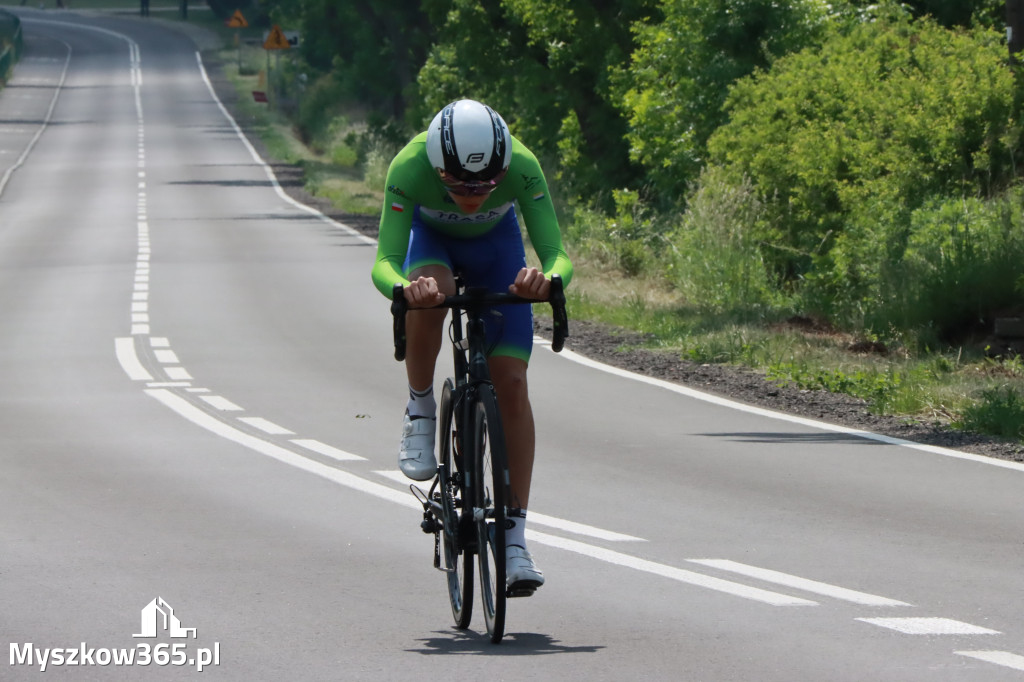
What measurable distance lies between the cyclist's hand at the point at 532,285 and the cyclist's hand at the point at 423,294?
27 centimetres

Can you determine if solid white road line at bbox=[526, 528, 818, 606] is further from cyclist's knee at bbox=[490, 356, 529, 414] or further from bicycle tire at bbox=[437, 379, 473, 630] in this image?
cyclist's knee at bbox=[490, 356, 529, 414]

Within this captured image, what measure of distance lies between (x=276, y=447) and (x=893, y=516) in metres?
4.33

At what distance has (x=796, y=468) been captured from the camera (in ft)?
34.0

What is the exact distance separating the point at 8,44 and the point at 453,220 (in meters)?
103

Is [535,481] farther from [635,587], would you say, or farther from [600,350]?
A: [600,350]

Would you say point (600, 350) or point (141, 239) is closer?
point (600, 350)

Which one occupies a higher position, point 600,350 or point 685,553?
point 685,553

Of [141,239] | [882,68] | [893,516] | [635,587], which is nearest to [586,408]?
[893,516]

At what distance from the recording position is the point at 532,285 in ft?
19.5

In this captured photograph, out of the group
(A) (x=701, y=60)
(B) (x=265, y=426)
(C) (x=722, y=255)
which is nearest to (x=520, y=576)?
(B) (x=265, y=426)

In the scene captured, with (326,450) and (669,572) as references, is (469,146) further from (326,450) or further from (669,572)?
(326,450)

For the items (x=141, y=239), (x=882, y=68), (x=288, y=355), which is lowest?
(x=141, y=239)

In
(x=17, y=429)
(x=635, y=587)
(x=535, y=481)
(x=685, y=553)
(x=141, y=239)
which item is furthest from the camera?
(x=141, y=239)

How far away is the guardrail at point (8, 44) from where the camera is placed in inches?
3782
